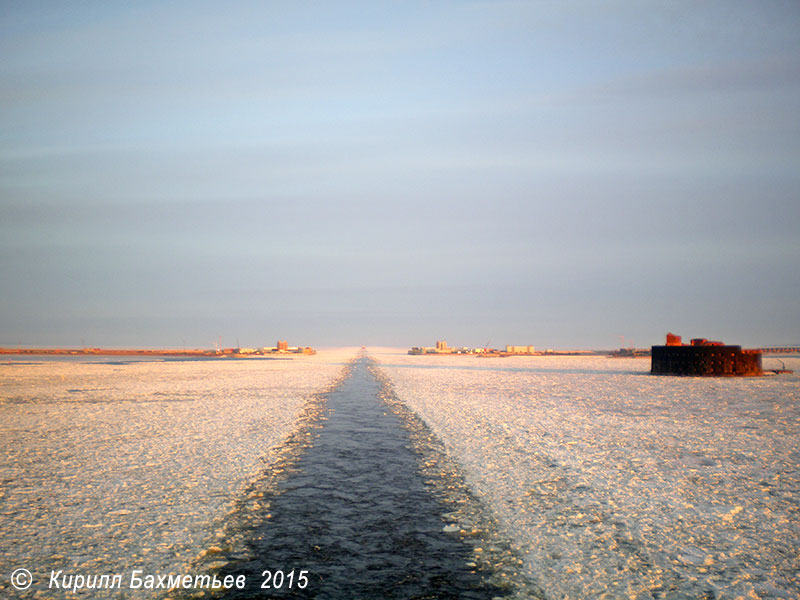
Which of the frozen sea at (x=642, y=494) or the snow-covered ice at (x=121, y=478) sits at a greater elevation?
the frozen sea at (x=642, y=494)

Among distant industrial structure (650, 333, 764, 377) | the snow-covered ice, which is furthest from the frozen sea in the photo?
distant industrial structure (650, 333, 764, 377)

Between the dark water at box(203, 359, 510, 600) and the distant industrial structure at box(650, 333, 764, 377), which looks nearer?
the dark water at box(203, 359, 510, 600)

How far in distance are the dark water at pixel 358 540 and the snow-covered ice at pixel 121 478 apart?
859 mm

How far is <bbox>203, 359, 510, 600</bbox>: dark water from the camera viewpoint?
498cm

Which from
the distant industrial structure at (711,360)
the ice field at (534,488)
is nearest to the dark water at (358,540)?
the ice field at (534,488)

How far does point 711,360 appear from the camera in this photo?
109 feet

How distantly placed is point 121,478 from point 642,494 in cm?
852

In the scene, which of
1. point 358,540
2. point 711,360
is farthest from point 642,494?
point 711,360

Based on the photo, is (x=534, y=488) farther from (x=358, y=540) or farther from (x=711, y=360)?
(x=711, y=360)

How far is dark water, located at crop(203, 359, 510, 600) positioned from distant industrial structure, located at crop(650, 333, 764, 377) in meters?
29.4

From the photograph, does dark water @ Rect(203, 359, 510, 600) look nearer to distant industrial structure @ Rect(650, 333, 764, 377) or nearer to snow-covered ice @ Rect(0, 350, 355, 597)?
snow-covered ice @ Rect(0, 350, 355, 597)

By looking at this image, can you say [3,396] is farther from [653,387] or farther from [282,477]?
[653,387]

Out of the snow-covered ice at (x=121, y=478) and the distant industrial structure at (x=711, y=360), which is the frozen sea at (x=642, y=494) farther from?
the distant industrial structure at (x=711, y=360)

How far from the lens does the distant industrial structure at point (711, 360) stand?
109ft
